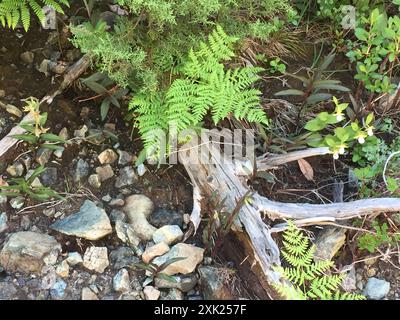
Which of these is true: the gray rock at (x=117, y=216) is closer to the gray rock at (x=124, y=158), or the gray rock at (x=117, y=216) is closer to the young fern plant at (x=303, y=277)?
the gray rock at (x=124, y=158)

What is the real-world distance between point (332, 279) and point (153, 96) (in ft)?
4.47

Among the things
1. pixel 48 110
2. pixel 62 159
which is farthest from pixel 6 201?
pixel 48 110

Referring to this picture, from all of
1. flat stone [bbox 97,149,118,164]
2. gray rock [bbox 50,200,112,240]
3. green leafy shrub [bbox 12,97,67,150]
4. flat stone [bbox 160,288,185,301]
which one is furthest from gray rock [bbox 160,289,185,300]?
green leafy shrub [bbox 12,97,67,150]

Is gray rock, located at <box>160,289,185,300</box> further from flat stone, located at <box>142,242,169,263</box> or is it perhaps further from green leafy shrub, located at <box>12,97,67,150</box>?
green leafy shrub, located at <box>12,97,67,150</box>

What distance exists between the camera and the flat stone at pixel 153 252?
2971 mm

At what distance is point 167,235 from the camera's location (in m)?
3.05

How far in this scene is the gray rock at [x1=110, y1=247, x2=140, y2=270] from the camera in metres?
2.94

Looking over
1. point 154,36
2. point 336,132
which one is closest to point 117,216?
point 154,36

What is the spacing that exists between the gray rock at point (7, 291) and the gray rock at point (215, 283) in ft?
3.15

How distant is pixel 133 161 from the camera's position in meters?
3.28

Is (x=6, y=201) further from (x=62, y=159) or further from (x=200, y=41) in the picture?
(x=200, y=41)

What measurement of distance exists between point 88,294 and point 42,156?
0.85m

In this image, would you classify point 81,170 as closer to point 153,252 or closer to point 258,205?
point 153,252

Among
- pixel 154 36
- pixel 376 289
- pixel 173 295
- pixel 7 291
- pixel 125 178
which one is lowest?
pixel 376 289
